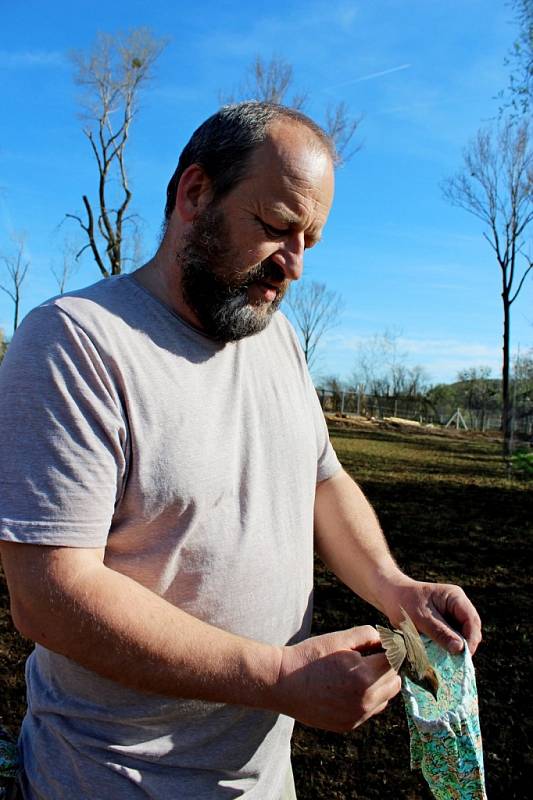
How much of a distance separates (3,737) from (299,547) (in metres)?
0.70

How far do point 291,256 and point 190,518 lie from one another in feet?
2.09

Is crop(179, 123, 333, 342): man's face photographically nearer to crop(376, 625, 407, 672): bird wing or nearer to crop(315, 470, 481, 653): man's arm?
crop(315, 470, 481, 653): man's arm

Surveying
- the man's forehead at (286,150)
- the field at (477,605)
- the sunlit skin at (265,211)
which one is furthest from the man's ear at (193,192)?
the field at (477,605)

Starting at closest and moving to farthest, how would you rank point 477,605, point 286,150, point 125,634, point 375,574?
point 125,634 < point 286,150 < point 375,574 < point 477,605

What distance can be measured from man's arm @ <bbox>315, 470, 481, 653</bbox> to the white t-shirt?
10.1 inches

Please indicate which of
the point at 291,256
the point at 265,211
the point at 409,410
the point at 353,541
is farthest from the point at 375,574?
the point at 409,410

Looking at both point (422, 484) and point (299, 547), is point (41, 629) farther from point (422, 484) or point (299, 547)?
point (422, 484)

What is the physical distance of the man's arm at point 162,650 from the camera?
43.5 inches

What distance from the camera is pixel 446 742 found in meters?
1.27

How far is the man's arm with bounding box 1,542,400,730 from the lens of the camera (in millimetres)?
1104

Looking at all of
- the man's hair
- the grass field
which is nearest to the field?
the grass field

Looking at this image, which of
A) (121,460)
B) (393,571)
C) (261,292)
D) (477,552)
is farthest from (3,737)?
(477,552)

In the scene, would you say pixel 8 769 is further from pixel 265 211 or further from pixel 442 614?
pixel 265 211

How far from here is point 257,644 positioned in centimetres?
117
